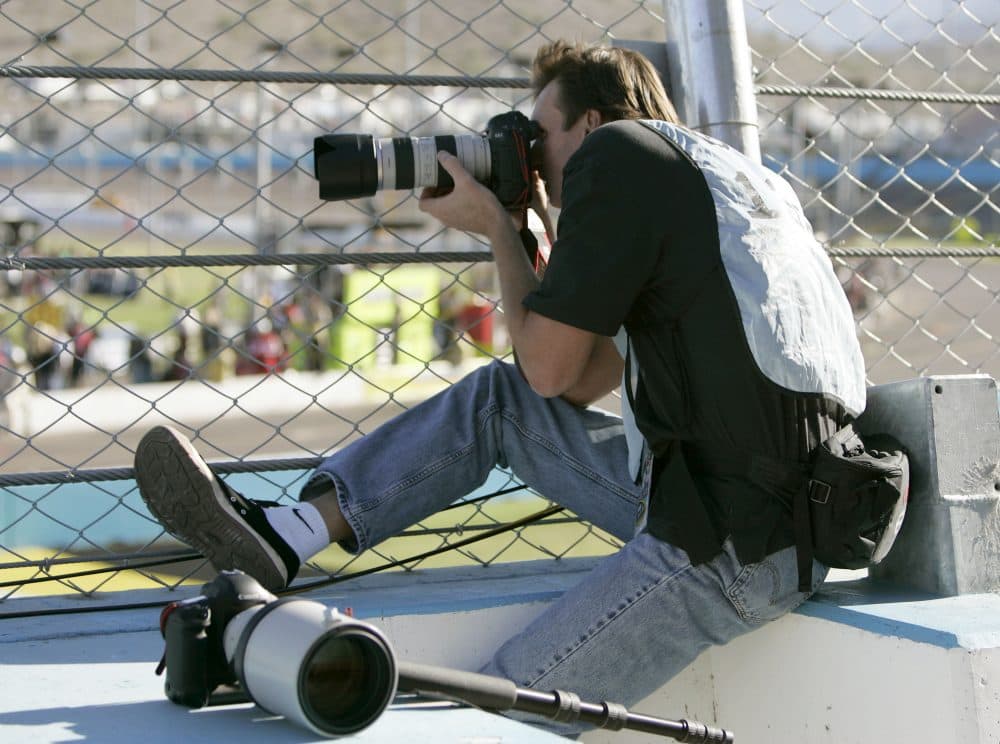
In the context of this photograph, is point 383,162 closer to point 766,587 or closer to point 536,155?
point 536,155

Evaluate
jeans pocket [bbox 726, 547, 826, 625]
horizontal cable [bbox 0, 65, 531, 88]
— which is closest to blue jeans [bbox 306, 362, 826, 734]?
jeans pocket [bbox 726, 547, 826, 625]

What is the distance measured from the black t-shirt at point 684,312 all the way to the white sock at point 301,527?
54cm

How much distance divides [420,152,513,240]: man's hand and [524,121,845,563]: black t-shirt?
0.26m

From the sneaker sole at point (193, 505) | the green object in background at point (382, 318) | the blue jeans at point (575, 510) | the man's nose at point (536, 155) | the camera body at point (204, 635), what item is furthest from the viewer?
the green object in background at point (382, 318)

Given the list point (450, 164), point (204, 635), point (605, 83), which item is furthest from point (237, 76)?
point (204, 635)

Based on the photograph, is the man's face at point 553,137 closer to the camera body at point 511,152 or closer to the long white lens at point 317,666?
the camera body at point 511,152

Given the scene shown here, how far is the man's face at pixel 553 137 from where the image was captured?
210 cm

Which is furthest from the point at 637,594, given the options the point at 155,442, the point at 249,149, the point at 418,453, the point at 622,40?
the point at 249,149

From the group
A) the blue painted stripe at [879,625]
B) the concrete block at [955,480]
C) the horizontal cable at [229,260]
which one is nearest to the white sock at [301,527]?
the horizontal cable at [229,260]

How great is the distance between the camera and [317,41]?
58.3 metres

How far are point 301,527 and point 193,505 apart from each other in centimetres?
19

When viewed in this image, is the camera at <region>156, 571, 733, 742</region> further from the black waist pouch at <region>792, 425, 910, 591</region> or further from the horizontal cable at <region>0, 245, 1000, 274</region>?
the horizontal cable at <region>0, 245, 1000, 274</region>

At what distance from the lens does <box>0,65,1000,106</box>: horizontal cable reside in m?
2.16

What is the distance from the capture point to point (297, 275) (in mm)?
3324
